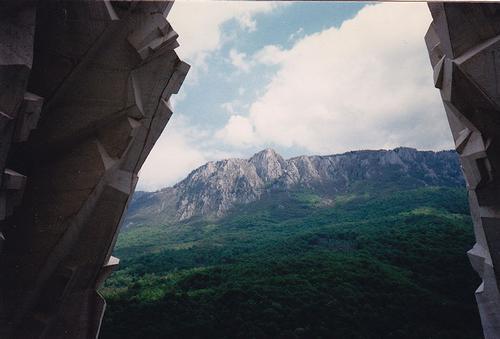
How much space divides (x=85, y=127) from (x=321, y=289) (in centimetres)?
2815

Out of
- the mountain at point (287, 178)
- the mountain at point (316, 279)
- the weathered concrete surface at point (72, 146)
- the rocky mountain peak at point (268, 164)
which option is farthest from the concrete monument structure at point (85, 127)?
the rocky mountain peak at point (268, 164)

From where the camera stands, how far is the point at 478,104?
764cm

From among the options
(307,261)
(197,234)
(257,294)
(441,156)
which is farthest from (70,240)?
(441,156)

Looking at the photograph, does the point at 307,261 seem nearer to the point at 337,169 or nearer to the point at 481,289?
the point at 481,289

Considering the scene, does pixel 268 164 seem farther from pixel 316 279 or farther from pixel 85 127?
pixel 85 127

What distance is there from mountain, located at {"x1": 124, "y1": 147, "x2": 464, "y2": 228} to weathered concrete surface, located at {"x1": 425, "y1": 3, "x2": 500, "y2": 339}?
102 m

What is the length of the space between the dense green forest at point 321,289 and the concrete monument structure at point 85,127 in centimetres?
1820

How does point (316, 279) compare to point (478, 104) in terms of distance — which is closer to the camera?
point (478, 104)

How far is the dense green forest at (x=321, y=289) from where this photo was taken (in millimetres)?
25969

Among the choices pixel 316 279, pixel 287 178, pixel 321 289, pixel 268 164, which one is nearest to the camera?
pixel 321 289

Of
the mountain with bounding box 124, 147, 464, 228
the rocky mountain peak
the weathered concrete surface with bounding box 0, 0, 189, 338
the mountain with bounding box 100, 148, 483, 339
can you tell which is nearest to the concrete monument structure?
the weathered concrete surface with bounding box 0, 0, 189, 338

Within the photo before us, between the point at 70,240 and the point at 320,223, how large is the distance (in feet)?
252

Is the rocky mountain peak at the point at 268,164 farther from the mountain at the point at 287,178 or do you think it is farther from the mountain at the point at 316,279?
the mountain at the point at 316,279

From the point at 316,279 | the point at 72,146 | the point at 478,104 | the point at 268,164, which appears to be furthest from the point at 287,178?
the point at 72,146
